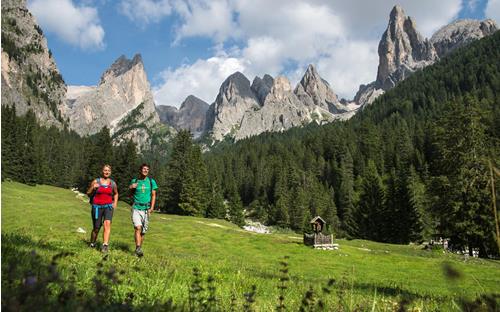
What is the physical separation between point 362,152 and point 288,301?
13632 centimetres

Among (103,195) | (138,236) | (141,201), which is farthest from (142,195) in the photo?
(138,236)

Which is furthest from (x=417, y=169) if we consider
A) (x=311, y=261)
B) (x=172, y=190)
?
(x=311, y=261)

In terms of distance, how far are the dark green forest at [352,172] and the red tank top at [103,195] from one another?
11.1 m

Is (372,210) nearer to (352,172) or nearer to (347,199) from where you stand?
(347,199)

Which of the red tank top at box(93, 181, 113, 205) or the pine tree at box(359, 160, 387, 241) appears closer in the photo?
the red tank top at box(93, 181, 113, 205)

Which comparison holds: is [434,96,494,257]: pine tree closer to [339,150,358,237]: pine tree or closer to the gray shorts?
[339,150,358,237]: pine tree

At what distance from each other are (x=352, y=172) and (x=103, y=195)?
390 ft

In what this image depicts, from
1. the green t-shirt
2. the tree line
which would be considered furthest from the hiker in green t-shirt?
the tree line

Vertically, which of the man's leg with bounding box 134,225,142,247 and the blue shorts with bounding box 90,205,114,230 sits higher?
the blue shorts with bounding box 90,205,114,230

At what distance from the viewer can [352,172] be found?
125688mm

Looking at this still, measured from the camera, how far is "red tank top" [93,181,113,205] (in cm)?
1303

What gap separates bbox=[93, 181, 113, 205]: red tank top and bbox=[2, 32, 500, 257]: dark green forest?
1113 cm

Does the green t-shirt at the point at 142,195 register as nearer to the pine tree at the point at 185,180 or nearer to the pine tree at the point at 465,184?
the pine tree at the point at 465,184

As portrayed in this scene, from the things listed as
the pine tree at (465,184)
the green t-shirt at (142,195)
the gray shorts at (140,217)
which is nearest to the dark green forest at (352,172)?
the pine tree at (465,184)
